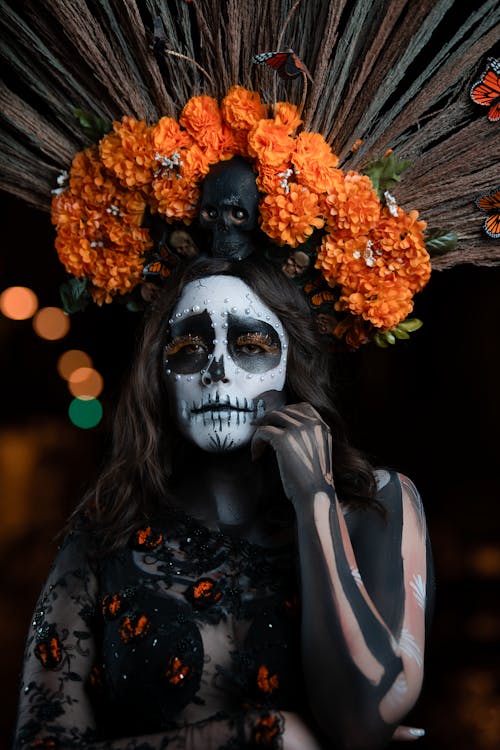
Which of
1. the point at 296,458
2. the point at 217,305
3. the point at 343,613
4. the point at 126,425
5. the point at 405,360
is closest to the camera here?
the point at 343,613

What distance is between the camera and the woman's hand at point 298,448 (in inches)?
65.1

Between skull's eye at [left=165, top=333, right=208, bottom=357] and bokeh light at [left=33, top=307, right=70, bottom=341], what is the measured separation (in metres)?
1.99

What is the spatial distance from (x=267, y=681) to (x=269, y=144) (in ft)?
3.56

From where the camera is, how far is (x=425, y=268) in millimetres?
1978

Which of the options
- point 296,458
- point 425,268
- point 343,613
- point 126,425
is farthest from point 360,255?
point 343,613

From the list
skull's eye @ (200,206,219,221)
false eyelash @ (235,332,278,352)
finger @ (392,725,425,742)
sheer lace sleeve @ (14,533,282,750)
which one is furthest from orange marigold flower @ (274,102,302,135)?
finger @ (392,725,425,742)

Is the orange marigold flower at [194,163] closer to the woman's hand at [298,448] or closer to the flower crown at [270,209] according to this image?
the flower crown at [270,209]

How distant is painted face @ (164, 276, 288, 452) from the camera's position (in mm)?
1833

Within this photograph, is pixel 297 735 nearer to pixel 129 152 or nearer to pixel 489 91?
pixel 129 152

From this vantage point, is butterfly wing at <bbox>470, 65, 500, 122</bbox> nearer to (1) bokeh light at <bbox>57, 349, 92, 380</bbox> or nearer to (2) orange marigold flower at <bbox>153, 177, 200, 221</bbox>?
(2) orange marigold flower at <bbox>153, 177, 200, 221</bbox>

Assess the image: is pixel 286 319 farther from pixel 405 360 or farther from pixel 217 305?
pixel 405 360

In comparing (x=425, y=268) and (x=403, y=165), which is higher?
(x=403, y=165)

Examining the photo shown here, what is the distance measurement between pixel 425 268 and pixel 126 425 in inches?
30.4

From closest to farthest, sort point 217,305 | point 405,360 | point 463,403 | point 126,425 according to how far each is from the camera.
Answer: point 217,305
point 126,425
point 463,403
point 405,360
